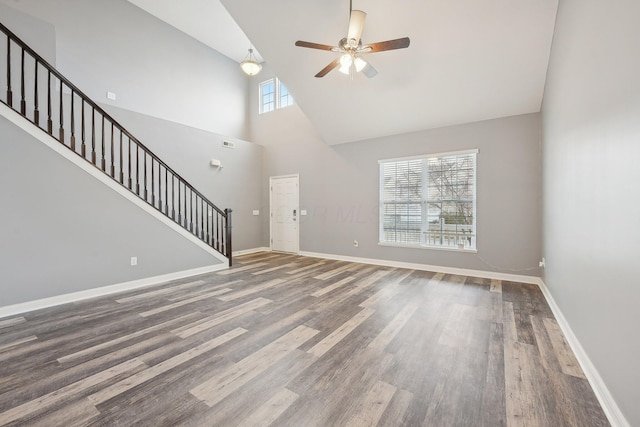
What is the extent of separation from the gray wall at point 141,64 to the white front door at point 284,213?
2.21 m

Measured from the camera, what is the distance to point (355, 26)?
298 centimetres

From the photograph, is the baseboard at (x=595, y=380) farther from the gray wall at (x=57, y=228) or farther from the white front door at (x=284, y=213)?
the white front door at (x=284, y=213)

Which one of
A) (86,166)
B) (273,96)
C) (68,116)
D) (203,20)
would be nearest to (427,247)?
(86,166)

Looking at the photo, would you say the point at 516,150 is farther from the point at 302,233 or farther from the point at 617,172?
the point at 302,233

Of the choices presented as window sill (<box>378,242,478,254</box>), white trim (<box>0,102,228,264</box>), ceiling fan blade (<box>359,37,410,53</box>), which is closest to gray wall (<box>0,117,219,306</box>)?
white trim (<box>0,102,228,264</box>)

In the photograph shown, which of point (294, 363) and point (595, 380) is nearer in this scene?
point (595, 380)

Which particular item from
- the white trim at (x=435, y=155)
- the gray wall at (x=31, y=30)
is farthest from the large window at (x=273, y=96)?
the gray wall at (x=31, y=30)

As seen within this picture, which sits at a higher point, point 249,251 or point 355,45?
point 355,45

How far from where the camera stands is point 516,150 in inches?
169

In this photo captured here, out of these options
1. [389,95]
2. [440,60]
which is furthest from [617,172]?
[389,95]

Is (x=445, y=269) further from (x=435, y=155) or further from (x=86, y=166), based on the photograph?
(x=86, y=166)

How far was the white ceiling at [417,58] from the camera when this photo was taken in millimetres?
3191

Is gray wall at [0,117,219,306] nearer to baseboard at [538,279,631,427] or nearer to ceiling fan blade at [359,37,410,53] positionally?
ceiling fan blade at [359,37,410,53]

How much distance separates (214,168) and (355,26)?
4.65 m
